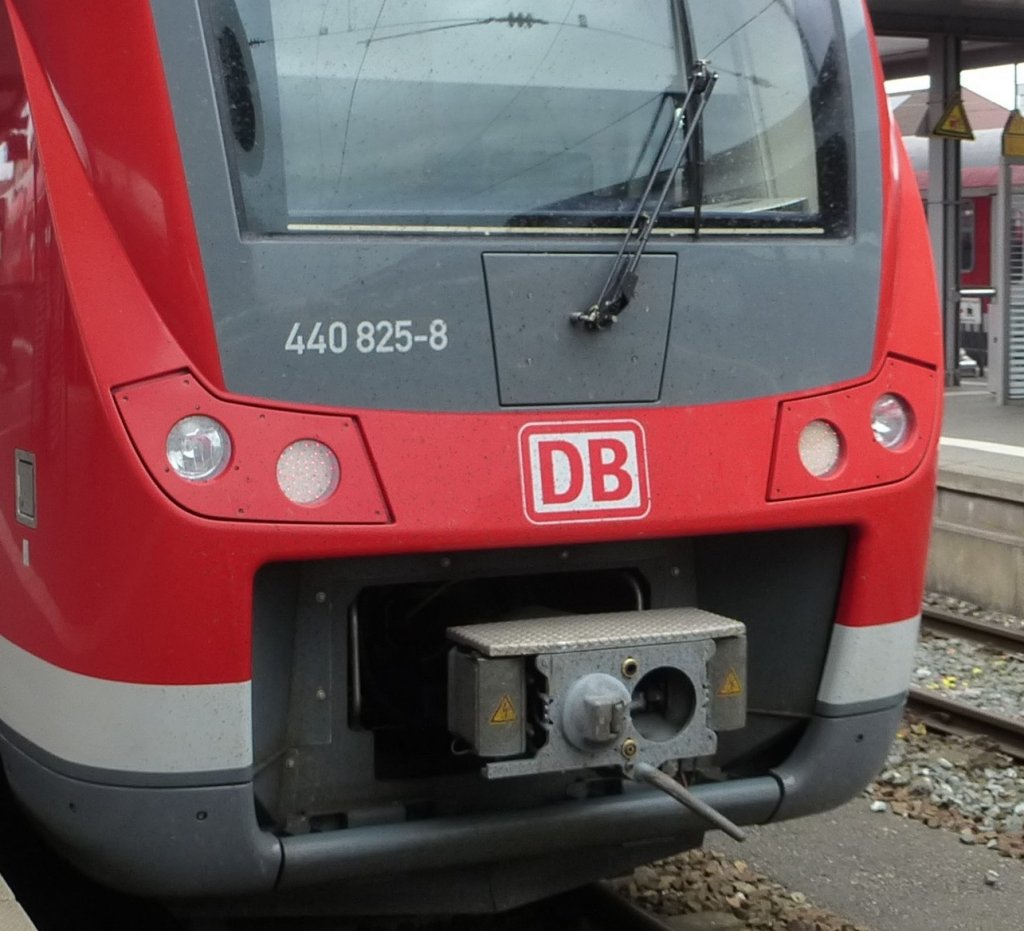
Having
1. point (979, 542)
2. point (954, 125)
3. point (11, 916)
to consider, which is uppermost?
point (954, 125)

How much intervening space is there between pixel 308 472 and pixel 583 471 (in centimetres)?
57

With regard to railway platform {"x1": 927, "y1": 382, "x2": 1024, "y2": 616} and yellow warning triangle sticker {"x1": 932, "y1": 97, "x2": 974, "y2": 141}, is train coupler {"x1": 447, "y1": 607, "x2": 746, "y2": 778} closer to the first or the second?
railway platform {"x1": 927, "y1": 382, "x2": 1024, "y2": 616}

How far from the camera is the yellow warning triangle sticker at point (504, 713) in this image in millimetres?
3213

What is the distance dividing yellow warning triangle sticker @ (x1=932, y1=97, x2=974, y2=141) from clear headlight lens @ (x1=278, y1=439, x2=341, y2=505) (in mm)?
13541

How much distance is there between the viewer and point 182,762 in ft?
10.3

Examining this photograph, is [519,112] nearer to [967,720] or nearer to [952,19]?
[967,720]

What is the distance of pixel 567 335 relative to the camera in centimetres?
339

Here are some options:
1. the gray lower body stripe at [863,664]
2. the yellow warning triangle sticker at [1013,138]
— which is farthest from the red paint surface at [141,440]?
the yellow warning triangle sticker at [1013,138]

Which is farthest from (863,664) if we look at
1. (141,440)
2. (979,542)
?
(979,542)

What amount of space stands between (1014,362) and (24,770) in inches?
462

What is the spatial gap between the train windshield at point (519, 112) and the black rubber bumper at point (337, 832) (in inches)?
→ 45.2

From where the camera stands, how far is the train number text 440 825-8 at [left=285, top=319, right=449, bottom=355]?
3.18 metres

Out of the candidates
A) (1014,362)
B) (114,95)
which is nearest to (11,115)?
(114,95)

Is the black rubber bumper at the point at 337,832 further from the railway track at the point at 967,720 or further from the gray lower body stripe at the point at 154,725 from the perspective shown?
the railway track at the point at 967,720
